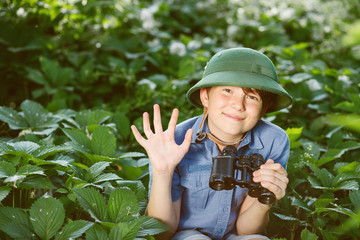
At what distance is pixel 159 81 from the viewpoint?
12.1 ft

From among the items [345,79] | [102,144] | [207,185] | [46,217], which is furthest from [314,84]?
[46,217]

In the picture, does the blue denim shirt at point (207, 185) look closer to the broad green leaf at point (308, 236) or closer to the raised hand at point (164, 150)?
the raised hand at point (164, 150)

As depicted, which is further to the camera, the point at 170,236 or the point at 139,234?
the point at 170,236

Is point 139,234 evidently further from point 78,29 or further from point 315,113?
point 78,29

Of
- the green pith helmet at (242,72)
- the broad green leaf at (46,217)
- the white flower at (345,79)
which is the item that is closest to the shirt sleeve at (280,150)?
the green pith helmet at (242,72)

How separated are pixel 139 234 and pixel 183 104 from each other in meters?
1.85

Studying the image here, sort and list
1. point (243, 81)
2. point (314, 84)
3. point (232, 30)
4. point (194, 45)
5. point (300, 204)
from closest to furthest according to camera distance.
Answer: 1. point (243, 81)
2. point (300, 204)
3. point (314, 84)
4. point (194, 45)
5. point (232, 30)

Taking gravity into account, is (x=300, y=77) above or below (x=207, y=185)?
above

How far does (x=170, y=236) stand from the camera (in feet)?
6.26

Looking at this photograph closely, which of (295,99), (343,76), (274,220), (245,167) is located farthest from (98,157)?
(343,76)

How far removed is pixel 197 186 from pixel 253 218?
12.4 inches

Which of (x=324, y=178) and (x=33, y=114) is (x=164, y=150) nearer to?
(x=324, y=178)

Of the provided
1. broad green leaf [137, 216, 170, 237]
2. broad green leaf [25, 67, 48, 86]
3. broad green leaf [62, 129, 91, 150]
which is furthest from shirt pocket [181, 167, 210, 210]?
broad green leaf [25, 67, 48, 86]

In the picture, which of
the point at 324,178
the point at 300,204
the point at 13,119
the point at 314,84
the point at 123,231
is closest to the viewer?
the point at 123,231
